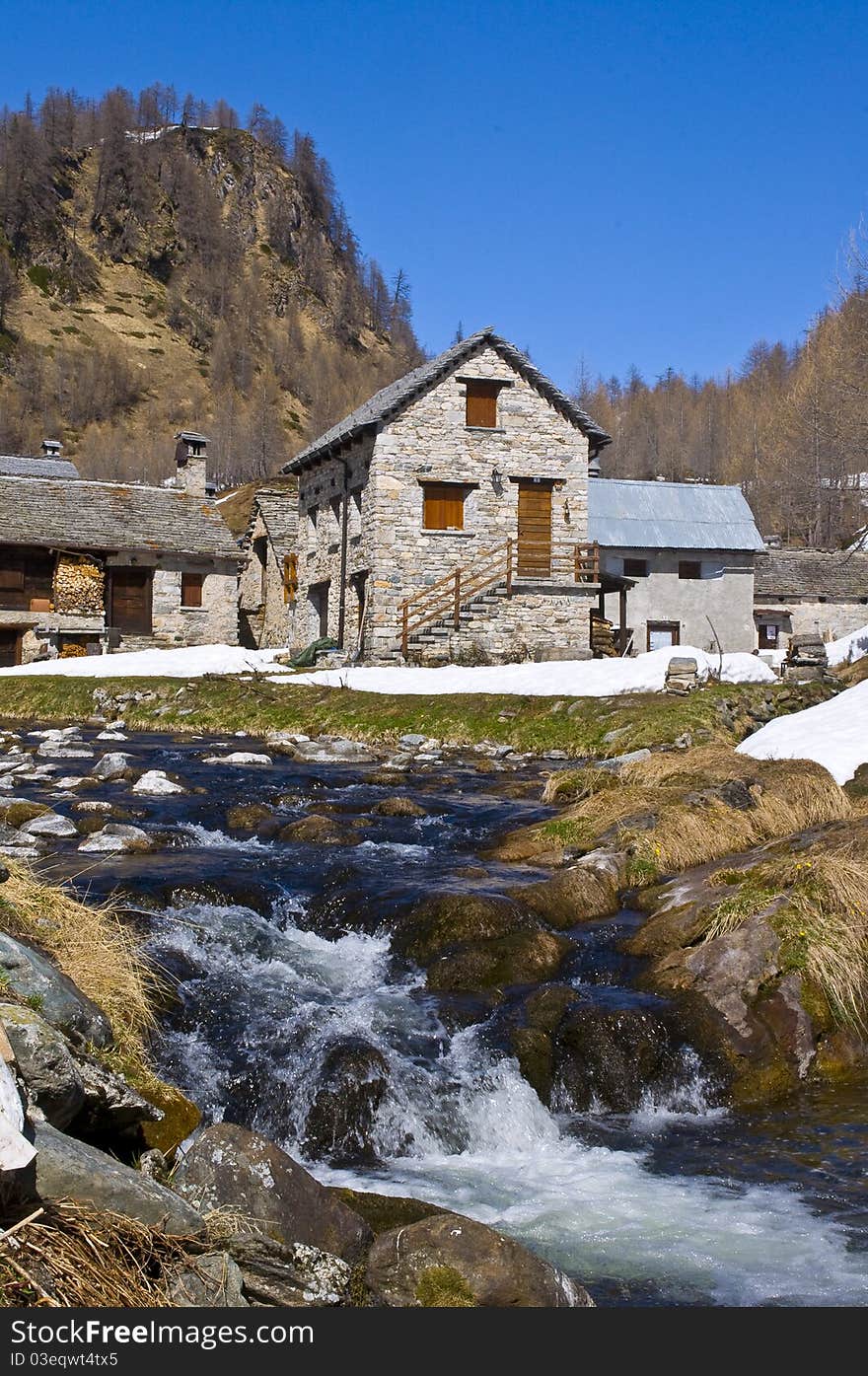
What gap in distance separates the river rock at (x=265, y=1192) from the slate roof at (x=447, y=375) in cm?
2888

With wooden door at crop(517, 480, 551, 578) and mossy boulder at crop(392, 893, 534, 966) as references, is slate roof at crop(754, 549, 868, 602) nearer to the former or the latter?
wooden door at crop(517, 480, 551, 578)

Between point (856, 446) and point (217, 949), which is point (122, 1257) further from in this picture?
point (856, 446)

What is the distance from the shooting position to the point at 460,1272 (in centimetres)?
418

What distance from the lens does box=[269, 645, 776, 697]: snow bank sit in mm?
21609

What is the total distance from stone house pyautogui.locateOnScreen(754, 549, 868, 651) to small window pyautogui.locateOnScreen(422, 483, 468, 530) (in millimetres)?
22040

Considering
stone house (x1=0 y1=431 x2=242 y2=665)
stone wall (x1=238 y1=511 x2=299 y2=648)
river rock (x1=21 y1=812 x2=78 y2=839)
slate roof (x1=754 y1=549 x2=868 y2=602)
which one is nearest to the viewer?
river rock (x1=21 y1=812 x2=78 y2=839)

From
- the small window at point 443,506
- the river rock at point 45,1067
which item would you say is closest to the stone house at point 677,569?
the small window at point 443,506

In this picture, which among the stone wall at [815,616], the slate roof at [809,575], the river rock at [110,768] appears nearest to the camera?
the river rock at [110,768]

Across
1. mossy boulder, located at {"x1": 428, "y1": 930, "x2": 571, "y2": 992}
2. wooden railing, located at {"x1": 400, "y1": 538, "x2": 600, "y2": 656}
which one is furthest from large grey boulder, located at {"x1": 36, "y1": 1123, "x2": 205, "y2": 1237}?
wooden railing, located at {"x1": 400, "y1": 538, "x2": 600, "y2": 656}

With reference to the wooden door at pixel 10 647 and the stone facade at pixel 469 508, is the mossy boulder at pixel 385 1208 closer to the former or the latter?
the stone facade at pixel 469 508

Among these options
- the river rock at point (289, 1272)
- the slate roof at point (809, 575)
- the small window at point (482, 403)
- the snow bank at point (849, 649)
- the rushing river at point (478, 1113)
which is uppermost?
the small window at point (482, 403)

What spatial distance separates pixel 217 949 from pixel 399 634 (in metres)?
23.8

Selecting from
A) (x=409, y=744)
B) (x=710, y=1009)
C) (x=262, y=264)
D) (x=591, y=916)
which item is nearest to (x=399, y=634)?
(x=409, y=744)

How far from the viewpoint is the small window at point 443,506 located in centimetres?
3253
